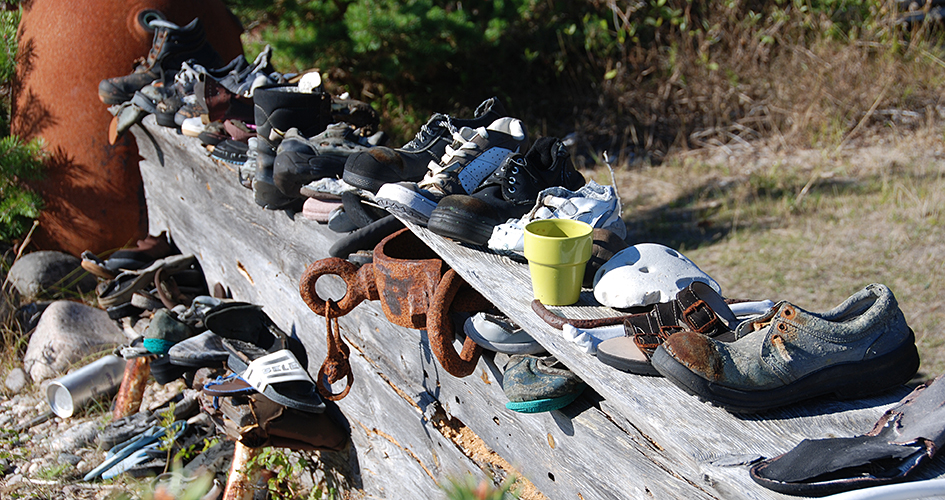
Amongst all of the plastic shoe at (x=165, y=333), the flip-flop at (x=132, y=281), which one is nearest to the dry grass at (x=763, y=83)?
the flip-flop at (x=132, y=281)

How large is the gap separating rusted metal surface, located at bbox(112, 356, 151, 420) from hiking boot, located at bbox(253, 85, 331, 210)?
3.08ft

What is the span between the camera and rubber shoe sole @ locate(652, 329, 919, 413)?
3.72ft

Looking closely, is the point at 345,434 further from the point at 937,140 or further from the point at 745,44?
the point at 745,44

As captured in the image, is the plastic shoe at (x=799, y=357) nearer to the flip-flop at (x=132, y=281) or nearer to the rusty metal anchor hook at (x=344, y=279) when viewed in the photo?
the rusty metal anchor hook at (x=344, y=279)

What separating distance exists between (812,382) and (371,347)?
142 cm

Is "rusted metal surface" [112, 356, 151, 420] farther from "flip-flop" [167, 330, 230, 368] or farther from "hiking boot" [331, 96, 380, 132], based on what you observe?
"hiking boot" [331, 96, 380, 132]

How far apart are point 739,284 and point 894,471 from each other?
2.81 meters

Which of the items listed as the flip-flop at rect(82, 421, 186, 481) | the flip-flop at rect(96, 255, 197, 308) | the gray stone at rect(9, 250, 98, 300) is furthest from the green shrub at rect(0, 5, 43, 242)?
the flip-flop at rect(82, 421, 186, 481)

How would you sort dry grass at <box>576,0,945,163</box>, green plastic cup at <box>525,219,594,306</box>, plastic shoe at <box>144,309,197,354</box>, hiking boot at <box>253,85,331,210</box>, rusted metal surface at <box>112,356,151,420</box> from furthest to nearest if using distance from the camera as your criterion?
dry grass at <box>576,0,945,163</box> < rusted metal surface at <box>112,356,151,420</box> < plastic shoe at <box>144,309,197,354</box> < hiking boot at <box>253,85,331,210</box> < green plastic cup at <box>525,219,594,306</box>

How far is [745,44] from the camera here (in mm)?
6098

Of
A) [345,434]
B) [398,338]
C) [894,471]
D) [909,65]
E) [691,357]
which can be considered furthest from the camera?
[909,65]

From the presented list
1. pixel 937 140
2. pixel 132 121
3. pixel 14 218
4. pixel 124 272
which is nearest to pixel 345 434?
pixel 124 272

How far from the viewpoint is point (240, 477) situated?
7.66ft

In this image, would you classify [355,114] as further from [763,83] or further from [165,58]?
[763,83]
